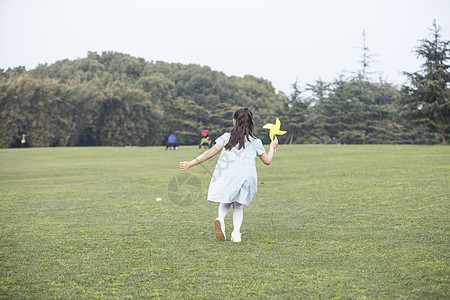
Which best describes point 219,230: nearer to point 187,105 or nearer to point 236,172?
point 236,172

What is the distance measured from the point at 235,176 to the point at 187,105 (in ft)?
218

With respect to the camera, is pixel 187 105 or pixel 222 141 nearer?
pixel 222 141

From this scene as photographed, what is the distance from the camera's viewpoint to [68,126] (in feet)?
164

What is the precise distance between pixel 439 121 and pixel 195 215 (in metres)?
32.6

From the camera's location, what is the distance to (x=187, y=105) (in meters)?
71.4

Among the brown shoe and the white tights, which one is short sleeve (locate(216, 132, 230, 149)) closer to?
the white tights

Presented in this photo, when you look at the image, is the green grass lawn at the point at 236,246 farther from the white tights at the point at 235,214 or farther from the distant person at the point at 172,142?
the distant person at the point at 172,142

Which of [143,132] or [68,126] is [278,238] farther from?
[143,132]

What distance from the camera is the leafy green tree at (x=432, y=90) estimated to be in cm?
3488

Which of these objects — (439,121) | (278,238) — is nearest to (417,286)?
(278,238)

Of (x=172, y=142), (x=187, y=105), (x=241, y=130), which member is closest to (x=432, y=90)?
(x=172, y=142)

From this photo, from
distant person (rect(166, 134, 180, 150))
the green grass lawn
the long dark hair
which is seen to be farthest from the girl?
distant person (rect(166, 134, 180, 150))

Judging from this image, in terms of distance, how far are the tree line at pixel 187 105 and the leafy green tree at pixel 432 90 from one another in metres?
0.08

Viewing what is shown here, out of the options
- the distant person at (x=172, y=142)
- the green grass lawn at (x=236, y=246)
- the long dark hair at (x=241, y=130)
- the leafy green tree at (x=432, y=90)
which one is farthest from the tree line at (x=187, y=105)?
the long dark hair at (x=241, y=130)
